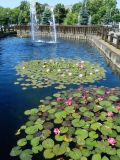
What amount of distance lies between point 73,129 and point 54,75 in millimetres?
5799

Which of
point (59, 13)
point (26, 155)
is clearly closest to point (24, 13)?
point (59, 13)

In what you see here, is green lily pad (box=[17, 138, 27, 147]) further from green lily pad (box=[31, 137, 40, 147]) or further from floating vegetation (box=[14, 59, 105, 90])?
floating vegetation (box=[14, 59, 105, 90])

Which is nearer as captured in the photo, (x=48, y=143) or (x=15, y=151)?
(x=15, y=151)

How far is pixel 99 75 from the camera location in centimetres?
1231

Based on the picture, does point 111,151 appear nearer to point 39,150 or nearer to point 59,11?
point 39,150

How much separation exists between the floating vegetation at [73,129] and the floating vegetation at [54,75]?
2.09 m

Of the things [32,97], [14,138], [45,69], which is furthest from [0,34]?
[14,138]

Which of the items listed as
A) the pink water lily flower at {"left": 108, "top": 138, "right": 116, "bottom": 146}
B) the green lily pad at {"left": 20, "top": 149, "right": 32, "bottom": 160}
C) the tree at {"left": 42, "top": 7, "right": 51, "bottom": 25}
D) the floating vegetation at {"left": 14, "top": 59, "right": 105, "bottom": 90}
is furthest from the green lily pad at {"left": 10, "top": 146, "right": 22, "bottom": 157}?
the tree at {"left": 42, "top": 7, "right": 51, "bottom": 25}

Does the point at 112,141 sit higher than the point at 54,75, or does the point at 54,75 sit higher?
the point at 54,75

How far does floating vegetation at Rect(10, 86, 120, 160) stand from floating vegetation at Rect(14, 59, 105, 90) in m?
2.09

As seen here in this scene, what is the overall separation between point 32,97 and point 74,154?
13.9 feet

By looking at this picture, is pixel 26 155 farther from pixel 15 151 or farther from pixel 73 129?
pixel 73 129

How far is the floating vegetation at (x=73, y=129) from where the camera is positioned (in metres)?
5.28

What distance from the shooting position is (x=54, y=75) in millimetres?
11805
